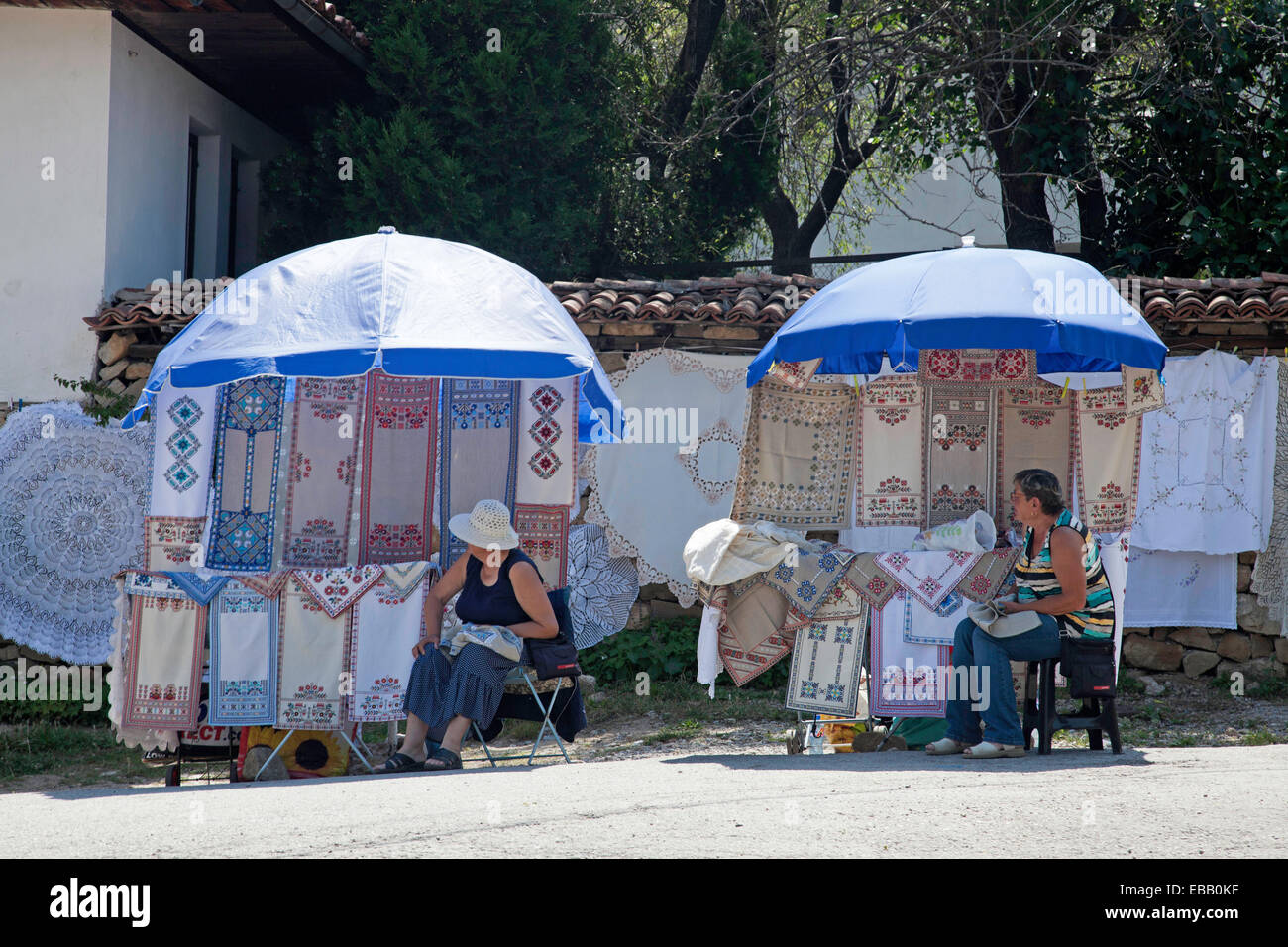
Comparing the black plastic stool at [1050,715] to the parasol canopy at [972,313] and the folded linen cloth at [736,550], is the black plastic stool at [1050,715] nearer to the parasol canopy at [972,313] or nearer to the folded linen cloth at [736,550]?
the folded linen cloth at [736,550]

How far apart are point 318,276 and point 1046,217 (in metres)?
8.12

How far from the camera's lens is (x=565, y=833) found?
4.27 metres

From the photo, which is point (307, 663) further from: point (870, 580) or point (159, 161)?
point (159, 161)

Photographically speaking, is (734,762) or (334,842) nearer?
(334,842)

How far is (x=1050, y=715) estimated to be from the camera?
618cm

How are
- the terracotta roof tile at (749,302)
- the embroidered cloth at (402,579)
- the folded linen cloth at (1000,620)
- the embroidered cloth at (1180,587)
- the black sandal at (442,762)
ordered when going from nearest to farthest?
the folded linen cloth at (1000,620) < the black sandal at (442,762) < the embroidered cloth at (402,579) < the terracotta roof tile at (749,302) < the embroidered cloth at (1180,587)

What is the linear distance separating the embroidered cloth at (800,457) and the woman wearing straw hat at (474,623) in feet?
5.03

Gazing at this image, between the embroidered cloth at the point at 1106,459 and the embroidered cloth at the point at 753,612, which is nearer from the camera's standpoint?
the embroidered cloth at the point at 753,612

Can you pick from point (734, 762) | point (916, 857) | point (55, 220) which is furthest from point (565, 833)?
point (55, 220)

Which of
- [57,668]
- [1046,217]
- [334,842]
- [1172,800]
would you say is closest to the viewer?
[334,842]

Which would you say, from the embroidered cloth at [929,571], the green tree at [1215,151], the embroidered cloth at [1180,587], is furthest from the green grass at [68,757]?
Result: the green tree at [1215,151]

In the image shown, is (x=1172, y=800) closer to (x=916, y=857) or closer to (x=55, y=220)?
(x=916, y=857)

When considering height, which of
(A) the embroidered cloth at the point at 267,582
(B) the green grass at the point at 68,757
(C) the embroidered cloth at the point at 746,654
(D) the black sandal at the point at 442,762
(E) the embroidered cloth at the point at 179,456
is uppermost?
(E) the embroidered cloth at the point at 179,456

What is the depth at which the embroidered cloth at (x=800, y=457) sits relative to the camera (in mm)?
7410
